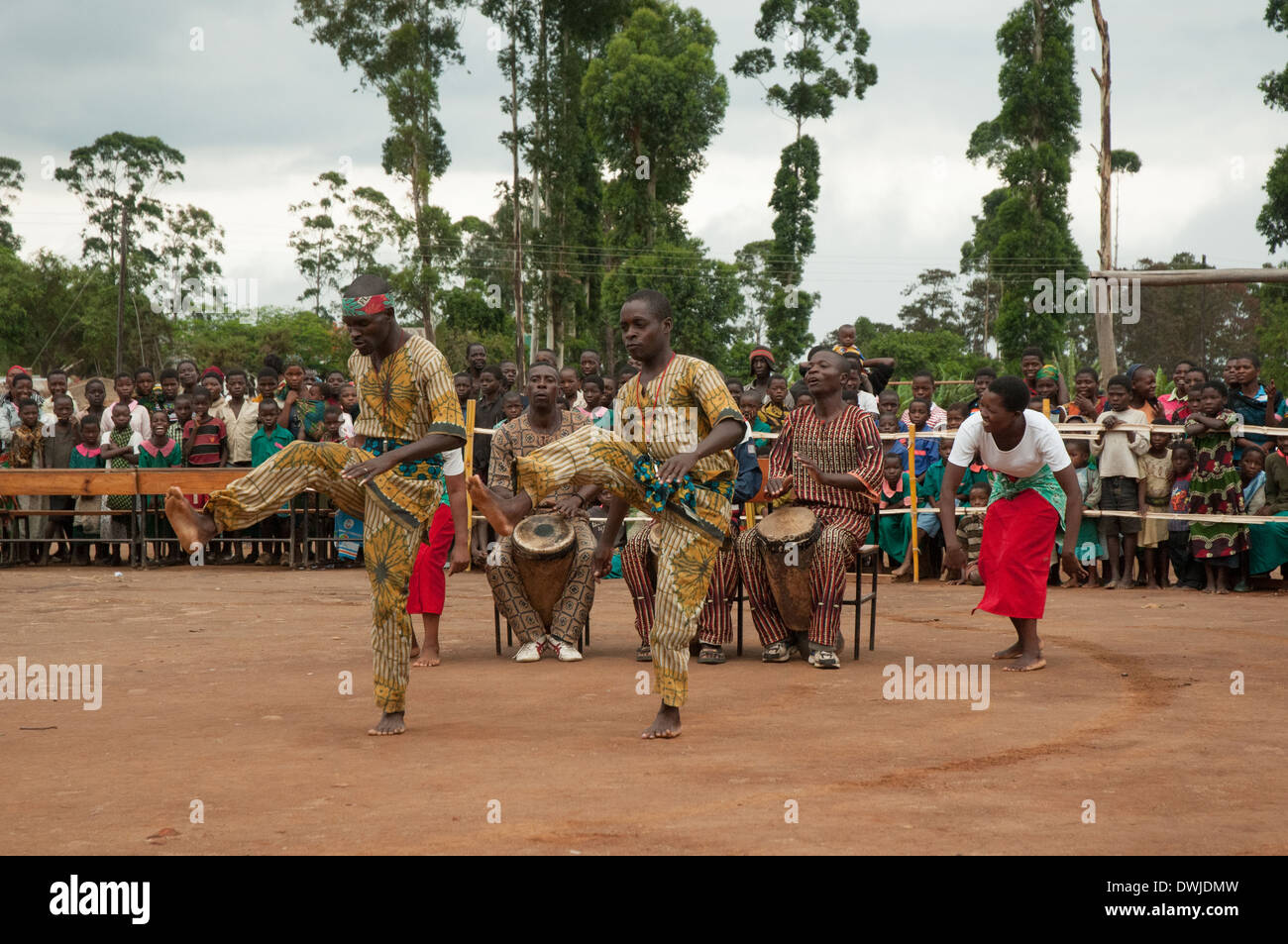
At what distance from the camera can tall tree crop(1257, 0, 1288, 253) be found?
27.9 m

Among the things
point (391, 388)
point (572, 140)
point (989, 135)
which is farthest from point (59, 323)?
point (391, 388)

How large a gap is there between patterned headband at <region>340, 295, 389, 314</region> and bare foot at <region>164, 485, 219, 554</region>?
114 cm

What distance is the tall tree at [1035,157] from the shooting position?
104ft

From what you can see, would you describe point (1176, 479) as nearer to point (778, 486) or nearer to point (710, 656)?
point (778, 486)

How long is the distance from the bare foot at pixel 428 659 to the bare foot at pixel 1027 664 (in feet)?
12.1

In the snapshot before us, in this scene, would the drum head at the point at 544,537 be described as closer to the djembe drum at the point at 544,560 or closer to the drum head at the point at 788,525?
the djembe drum at the point at 544,560

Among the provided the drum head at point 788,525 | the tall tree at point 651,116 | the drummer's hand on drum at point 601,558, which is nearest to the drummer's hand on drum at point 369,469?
the drummer's hand on drum at point 601,558

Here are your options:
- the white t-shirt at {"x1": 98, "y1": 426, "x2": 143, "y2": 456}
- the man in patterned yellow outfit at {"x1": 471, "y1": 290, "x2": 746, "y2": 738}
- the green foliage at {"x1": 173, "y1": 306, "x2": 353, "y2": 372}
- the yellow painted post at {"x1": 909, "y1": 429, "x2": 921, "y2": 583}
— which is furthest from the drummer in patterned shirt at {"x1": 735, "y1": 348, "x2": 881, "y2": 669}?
the green foliage at {"x1": 173, "y1": 306, "x2": 353, "y2": 372}

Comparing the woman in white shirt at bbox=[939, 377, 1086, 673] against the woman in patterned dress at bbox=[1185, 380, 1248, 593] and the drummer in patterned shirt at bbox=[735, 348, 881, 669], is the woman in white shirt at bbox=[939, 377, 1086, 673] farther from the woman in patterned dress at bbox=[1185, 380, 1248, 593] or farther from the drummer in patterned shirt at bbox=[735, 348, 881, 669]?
the woman in patterned dress at bbox=[1185, 380, 1248, 593]

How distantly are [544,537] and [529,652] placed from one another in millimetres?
796

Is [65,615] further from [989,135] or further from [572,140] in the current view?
[989,135]

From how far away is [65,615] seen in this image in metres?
11.1

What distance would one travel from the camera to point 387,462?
19.1 feet

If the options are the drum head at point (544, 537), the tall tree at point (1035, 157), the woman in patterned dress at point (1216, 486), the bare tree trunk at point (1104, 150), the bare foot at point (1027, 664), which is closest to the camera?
the bare foot at point (1027, 664)
